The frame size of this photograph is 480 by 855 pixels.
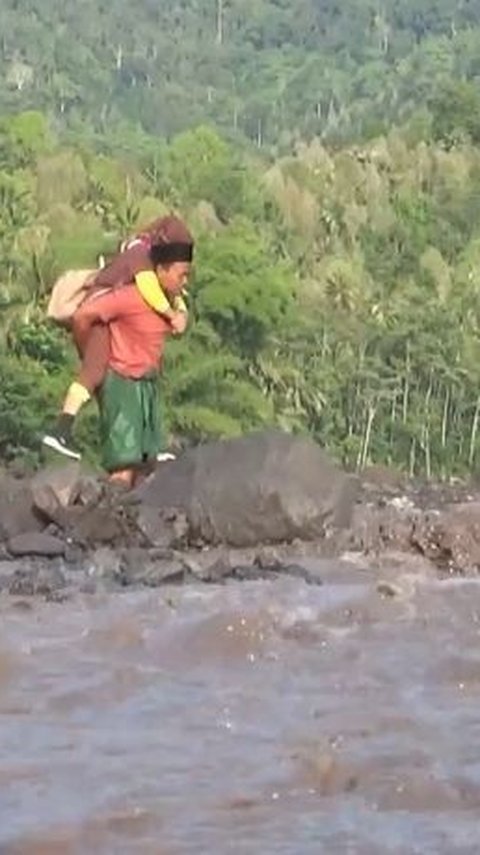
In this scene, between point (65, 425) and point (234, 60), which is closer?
point (65, 425)

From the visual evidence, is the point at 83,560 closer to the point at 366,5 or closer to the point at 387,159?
the point at 387,159

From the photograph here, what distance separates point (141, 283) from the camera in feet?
26.9

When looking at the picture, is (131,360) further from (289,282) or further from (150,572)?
(289,282)

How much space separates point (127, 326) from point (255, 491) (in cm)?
95

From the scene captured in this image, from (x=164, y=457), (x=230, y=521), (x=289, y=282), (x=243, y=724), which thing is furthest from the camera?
(x=289, y=282)

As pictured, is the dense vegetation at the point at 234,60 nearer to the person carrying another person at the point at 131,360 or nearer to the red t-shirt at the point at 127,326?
the person carrying another person at the point at 131,360

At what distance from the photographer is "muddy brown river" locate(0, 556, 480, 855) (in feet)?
9.89

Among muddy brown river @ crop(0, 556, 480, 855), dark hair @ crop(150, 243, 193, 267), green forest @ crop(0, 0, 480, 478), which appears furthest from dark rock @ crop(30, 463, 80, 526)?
green forest @ crop(0, 0, 480, 478)

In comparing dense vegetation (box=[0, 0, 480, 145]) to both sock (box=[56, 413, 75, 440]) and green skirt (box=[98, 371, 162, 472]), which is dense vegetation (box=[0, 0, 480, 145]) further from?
green skirt (box=[98, 371, 162, 472])

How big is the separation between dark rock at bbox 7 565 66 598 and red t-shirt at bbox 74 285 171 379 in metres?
1.55

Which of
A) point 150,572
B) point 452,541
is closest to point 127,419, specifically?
point 452,541

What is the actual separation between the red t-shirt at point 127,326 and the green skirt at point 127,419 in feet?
0.23


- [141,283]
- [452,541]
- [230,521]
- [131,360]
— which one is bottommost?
[230,521]

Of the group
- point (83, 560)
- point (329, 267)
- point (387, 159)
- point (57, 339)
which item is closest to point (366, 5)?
point (387, 159)
